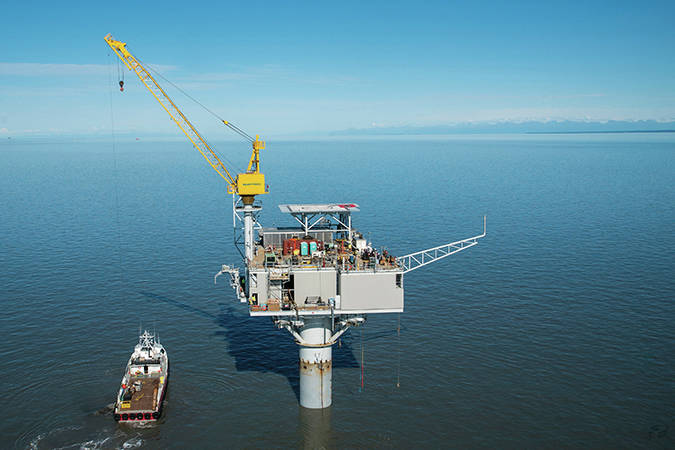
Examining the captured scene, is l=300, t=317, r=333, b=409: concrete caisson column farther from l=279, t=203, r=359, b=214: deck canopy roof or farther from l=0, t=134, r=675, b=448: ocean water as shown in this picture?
l=279, t=203, r=359, b=214: deck canopy roof

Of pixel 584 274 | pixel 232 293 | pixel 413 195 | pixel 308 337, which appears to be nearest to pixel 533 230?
pixel 584 274

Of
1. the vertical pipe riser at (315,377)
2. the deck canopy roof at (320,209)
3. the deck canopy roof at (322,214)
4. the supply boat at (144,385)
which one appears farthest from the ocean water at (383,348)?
the deck canopy roof at (320,209)

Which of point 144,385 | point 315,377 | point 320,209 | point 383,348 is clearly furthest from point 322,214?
point 144,385

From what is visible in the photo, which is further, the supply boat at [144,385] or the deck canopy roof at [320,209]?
the deck canopy roof at [320,209]

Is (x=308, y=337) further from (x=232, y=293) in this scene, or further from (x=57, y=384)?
(x=232, y=293)

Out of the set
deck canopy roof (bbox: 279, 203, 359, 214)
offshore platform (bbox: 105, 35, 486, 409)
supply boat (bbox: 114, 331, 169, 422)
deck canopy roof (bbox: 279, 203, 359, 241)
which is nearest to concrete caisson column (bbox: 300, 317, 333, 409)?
offshore platform (bbox: 105, 35, 486, 409)

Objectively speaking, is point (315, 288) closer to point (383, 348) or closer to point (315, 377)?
point (315, 377)

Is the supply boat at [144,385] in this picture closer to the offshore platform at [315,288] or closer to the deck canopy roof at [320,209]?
the offshore platform at [315,288]
